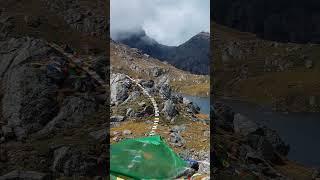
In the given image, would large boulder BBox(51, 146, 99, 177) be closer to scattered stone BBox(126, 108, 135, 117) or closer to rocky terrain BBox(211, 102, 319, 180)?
rocky terrain BBox(211, 102, 319, 180)

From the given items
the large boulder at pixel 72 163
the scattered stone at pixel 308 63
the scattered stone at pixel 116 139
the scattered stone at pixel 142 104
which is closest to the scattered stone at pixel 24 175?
the large boulder at pixel 72 163

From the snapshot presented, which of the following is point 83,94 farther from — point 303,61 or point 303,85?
point 303,61

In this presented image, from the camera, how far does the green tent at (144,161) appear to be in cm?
1179

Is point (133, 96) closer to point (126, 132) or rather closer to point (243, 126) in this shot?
point (126, 132)

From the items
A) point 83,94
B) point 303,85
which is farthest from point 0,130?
point 303,85

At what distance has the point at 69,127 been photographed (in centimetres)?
1158

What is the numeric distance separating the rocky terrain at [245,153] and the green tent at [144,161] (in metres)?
1.15

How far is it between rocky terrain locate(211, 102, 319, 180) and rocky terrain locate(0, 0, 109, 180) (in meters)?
3.11

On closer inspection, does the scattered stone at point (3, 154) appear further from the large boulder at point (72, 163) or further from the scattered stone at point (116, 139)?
the scattered stone at point (116, 139)

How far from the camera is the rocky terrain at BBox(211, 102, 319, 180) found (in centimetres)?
1168

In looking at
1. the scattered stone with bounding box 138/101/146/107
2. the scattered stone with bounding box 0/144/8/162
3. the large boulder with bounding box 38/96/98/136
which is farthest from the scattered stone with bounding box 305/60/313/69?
the scattered stone with bounding box 0/144/8/162

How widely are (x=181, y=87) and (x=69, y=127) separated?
15538 cm

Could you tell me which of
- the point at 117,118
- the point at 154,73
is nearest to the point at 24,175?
the point at 117,118

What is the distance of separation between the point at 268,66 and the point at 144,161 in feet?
337
